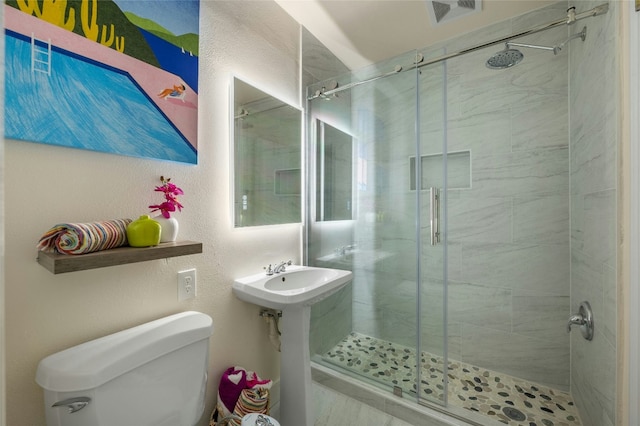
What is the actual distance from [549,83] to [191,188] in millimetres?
2322

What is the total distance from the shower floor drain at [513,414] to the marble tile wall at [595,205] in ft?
0.94

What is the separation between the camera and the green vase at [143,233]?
0.92 meters

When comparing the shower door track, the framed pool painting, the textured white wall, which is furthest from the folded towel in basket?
the shower door track

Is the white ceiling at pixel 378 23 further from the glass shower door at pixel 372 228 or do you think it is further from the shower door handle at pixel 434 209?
the shower door handle at pixel 434 209

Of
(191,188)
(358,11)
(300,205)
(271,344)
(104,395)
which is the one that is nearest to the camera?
(104,395)

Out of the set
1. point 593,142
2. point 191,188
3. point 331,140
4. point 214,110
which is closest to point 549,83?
point 593,142

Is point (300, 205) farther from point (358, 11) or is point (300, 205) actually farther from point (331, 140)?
point (358, 11)

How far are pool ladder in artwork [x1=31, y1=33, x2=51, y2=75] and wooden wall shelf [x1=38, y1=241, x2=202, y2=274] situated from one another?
21.5 inches

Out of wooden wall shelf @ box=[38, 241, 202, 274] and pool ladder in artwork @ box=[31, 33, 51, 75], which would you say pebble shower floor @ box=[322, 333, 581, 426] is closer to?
wooden wall shelf @ box=[38, 241, 202, 274]

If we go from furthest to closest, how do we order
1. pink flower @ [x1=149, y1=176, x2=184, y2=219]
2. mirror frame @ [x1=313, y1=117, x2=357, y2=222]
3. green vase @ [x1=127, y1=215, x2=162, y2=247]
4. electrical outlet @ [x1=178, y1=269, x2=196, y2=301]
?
mirror frame @ [x1=313, y1=117, x2=357, y2=222] → electrical outlet @ [x1=178, y1=269, x2=196, y2=301] → pink flower @ [x1=149, y1=176, x2=184, y2=219] → green vase @ [x1=127, y1=215, x2=162, y2=247]

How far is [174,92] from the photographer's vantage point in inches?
45.2

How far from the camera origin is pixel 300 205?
6.31 ft

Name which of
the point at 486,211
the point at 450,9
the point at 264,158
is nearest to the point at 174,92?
the point at 264,158

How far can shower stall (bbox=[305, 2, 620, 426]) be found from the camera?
64.5 inches
